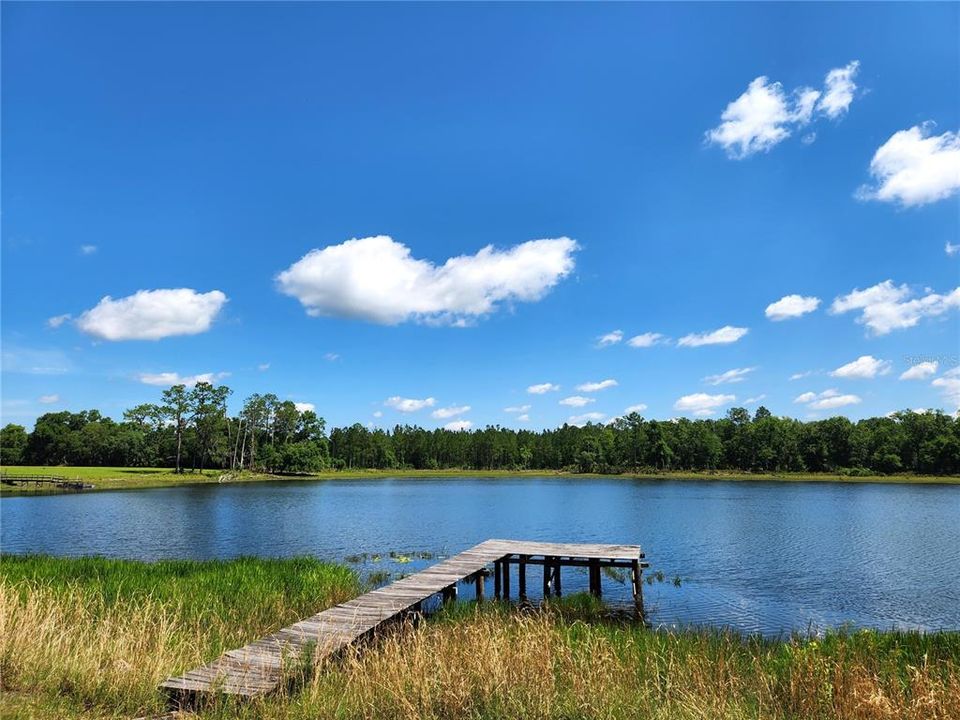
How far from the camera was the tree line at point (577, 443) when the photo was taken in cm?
11281

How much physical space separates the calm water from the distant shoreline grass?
59.5ft

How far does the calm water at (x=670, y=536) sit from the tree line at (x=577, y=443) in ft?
168

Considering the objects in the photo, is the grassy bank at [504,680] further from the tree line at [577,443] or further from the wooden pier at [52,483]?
the tree line at [577,443]

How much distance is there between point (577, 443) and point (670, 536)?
401 feet

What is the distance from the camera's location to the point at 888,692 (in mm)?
8281

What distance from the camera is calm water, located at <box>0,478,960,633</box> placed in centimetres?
2131

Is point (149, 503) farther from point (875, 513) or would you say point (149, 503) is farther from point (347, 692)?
point (875, 513)

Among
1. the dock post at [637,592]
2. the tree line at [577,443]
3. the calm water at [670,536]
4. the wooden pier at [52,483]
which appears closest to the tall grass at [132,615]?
the calm water at [670,536]

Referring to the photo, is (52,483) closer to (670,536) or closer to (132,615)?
(670,536)

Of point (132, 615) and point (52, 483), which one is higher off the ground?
point (132, 615)

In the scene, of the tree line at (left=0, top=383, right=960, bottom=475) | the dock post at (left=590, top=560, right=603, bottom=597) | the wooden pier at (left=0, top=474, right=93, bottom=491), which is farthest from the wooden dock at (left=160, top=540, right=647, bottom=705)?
the tree line at (left=0, top=383, right=960, bottom=475)

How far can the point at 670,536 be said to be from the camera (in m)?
36.7

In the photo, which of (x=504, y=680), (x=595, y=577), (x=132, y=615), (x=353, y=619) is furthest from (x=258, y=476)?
(x=504, y=680)

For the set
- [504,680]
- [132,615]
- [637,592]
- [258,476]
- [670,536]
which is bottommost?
[258,476]
